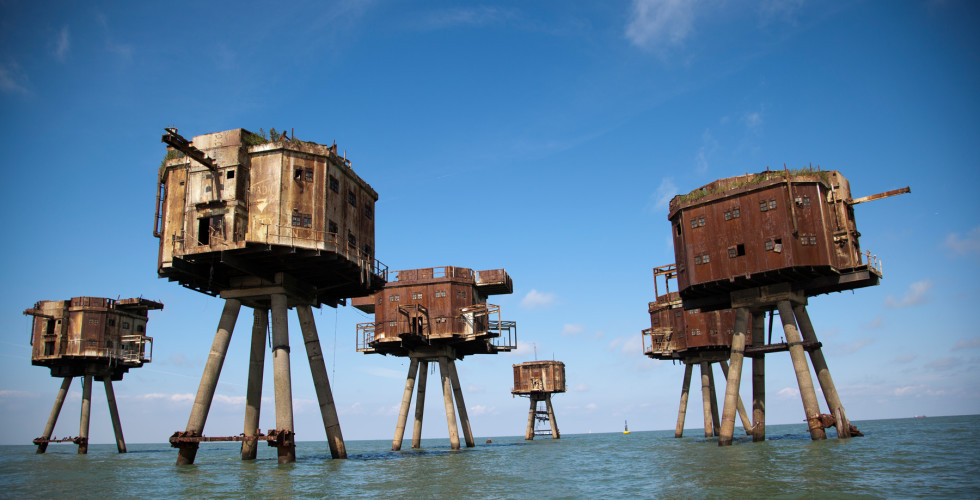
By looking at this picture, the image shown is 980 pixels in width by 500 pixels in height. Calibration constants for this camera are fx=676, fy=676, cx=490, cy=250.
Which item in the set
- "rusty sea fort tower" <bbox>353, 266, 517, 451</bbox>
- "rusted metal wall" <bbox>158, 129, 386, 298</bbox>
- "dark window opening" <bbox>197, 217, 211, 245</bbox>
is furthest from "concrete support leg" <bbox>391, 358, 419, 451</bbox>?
"dark window opening" <bbox>197, 217, 211, 245</bbox>

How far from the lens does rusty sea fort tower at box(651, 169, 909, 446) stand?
106ft

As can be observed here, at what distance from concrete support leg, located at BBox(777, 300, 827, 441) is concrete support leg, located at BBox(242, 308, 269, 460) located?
2552 cm

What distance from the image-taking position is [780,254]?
32.2 metres

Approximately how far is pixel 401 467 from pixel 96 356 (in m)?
32.1

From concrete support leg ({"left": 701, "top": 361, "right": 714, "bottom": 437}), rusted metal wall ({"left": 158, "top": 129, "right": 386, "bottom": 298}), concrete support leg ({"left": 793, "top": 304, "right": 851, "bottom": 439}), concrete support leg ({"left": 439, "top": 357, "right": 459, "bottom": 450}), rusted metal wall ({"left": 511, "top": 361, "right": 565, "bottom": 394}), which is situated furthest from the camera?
rusted metal wall ({"left": 511, "top": 361, "right": 565, "bottom": 394})

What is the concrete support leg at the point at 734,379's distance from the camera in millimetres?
34562

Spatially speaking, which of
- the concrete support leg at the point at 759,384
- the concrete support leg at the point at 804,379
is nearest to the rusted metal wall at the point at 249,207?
the concrete support leg at the point at 804,379

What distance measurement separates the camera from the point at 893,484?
17844mm

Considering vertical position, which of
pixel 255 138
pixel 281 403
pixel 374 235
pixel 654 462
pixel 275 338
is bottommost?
pixel 654 462

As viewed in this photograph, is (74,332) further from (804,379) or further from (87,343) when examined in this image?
(804,379)

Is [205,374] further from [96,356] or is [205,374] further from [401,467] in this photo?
[96,356]

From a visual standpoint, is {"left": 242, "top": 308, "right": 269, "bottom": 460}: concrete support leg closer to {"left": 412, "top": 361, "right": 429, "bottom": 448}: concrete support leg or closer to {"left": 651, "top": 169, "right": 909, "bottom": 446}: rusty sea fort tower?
{"left": 412, "top": 361, "right": 429, "bottom": 448}: concrete support leg

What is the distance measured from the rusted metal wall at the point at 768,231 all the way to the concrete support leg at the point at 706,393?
20614mm

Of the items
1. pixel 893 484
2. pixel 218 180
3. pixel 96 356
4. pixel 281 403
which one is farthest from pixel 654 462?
pixel 96 356
